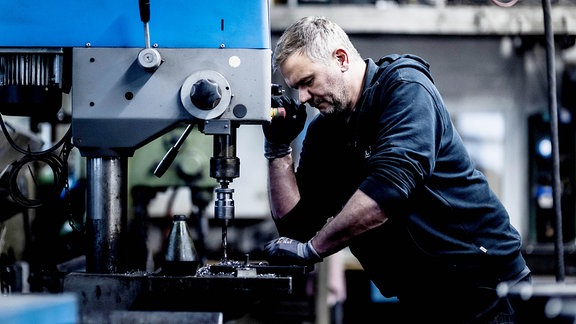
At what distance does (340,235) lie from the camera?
5.03ft

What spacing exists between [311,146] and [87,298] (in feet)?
2.77

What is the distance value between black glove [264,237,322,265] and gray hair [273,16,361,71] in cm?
51

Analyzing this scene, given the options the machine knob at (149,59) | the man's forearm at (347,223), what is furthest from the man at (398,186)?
the machine knob at (149,59)

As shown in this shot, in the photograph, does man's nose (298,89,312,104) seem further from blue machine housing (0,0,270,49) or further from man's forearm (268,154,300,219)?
blue machine housing (0,0,270,49)

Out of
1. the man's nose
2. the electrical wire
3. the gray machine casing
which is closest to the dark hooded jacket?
the man's nose

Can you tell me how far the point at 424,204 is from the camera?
5.58 ft

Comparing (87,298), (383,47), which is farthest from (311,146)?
(383,47)

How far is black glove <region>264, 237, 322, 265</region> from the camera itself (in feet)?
4.93

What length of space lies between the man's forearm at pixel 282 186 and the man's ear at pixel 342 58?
271mm

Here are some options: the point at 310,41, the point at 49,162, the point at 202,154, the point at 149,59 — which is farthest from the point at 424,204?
the point at 202,154

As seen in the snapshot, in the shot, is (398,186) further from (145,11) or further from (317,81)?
(145,11)

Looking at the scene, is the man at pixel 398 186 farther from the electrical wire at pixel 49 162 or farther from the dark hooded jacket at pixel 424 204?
the electrical wire at pixel 49 162

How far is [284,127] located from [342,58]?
0.76 feet

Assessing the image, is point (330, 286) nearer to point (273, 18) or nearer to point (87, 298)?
point (273, 18)
